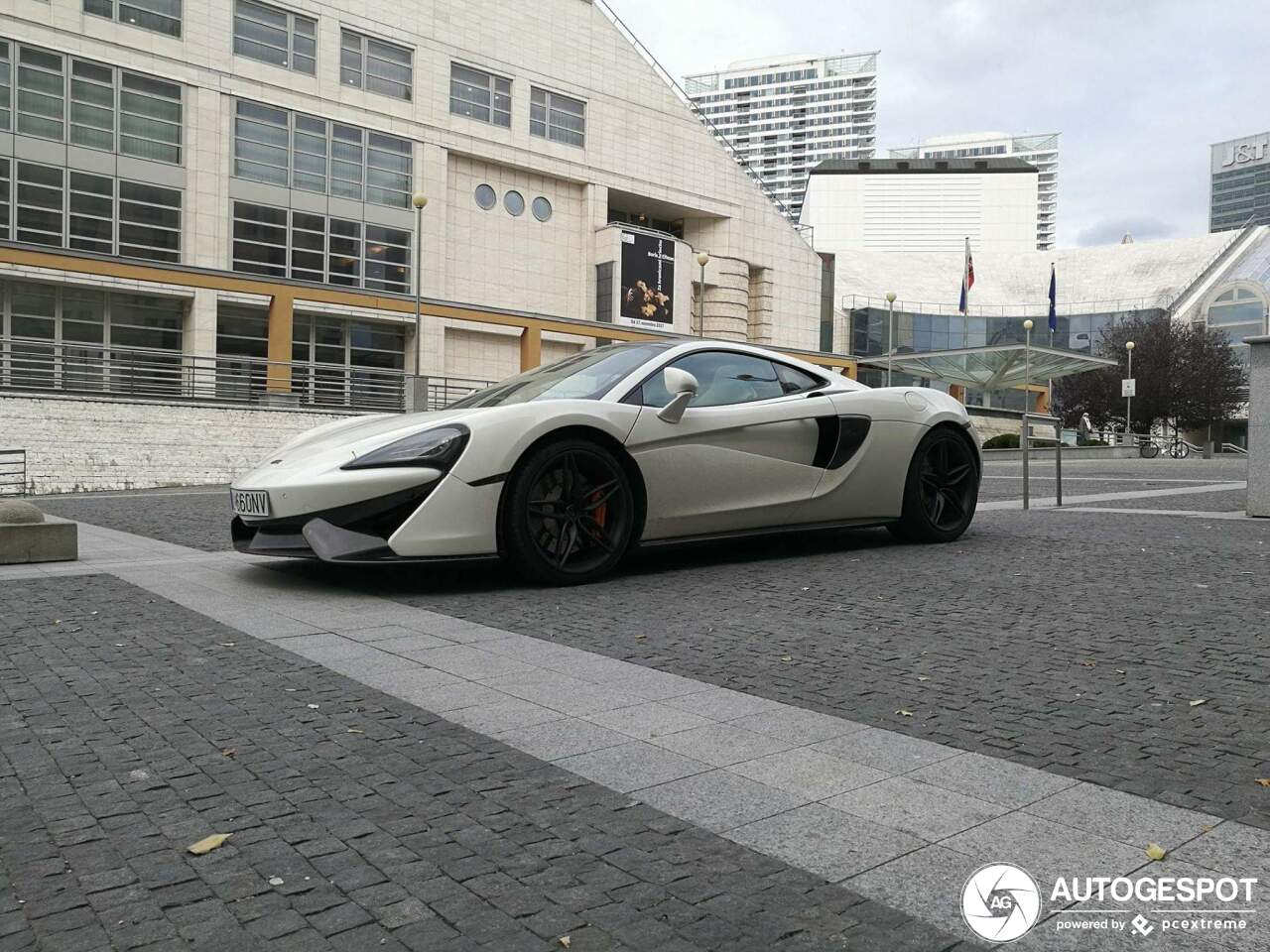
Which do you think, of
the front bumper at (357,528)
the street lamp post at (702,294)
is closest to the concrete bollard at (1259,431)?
the front bumper at (357,528)

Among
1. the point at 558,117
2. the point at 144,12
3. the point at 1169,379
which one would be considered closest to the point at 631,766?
the point at 144,12

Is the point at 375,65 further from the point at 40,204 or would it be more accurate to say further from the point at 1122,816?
the point at 1122,816

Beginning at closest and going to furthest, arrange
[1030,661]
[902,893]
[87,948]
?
[87,948] → [902,893] → [1030,661]

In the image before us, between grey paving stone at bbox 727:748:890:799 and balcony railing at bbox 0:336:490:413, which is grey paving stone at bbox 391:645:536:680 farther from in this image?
balcony railing at bbox 0:336:490:413

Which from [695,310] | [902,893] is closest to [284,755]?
[902,893]

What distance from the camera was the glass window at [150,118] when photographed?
3117cm

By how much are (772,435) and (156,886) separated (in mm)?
4913

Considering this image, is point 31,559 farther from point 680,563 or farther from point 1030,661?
point 1030,661

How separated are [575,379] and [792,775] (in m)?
3.90

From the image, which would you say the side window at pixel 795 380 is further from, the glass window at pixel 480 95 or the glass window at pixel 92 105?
the glass window at pixel 480 95

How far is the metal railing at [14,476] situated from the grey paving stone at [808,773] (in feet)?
65.0

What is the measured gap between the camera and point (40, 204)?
29.7 metres

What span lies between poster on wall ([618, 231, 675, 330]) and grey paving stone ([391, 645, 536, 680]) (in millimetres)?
40052

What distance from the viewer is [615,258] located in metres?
42.8
